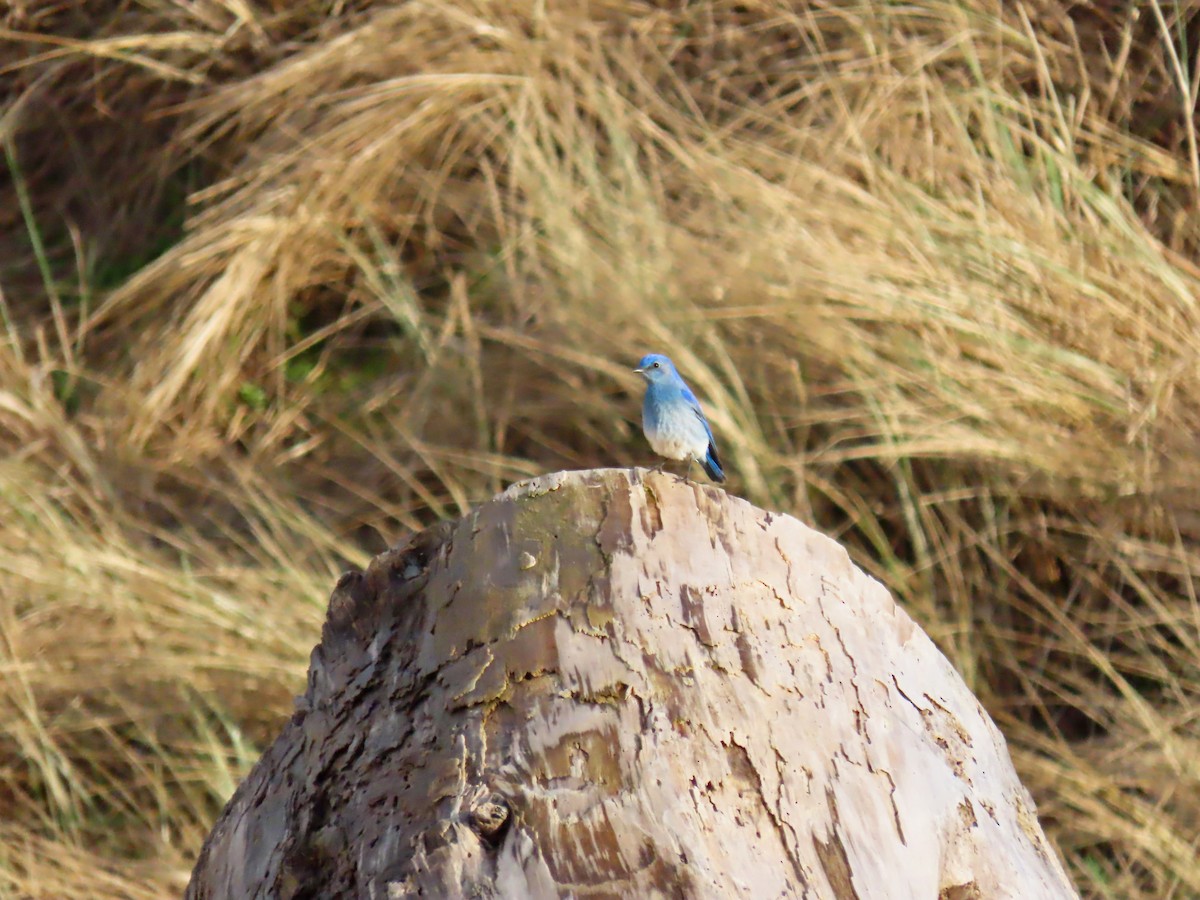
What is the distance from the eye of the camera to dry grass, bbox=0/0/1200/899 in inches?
128

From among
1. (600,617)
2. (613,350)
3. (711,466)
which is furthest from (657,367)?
(600,617)

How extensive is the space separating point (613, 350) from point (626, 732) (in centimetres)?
221

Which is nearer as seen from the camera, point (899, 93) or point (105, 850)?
point (105, 850)

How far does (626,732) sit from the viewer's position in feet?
5.00

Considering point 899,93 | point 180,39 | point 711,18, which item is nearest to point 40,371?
point 180,39

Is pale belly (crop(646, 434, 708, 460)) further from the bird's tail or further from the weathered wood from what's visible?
the weathered wood

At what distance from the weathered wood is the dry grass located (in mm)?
1551

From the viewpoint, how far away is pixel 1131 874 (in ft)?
9.86

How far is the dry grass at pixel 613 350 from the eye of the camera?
3.25 meters

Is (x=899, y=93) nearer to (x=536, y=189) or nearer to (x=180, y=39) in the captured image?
(x=536, y=189)

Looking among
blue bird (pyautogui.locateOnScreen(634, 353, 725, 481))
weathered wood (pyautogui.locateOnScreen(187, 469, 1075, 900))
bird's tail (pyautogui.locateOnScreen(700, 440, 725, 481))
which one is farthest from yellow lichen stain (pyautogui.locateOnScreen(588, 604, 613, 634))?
bird's tail (pyautogui.locateOnScreen(700, 440, 725, 481))

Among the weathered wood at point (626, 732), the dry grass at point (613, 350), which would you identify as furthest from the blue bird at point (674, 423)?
the weathered wood at point (626, 732)

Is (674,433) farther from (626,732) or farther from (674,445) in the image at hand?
(626,732)

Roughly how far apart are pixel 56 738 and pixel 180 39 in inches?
97.9
